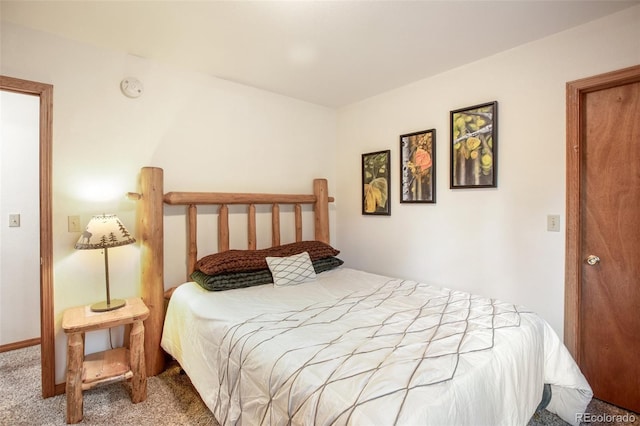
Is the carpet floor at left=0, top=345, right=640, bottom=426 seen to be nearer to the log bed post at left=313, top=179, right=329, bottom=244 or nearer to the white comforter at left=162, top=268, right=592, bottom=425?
the white comforter at left=162, top=268, right=592, bottom=425

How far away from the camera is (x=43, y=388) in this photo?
199cm

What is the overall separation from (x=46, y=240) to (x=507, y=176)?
315cm

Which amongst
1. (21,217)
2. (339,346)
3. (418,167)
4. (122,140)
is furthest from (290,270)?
(21,217)

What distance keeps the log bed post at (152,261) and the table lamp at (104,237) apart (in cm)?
20

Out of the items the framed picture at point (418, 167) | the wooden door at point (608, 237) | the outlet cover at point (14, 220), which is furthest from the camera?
the outlet cover at point (14, 220)

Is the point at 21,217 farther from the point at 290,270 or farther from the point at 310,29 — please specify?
the point at 310,29

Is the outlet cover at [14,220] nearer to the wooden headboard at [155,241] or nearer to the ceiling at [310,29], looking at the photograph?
the wooden headboard at [155,241]

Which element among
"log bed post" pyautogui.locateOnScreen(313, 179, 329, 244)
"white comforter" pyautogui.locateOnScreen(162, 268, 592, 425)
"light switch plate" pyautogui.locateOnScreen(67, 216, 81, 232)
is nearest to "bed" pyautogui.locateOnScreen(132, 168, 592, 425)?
"white comforter" pyautogui.locateOnScreen(162, 268, 592, 425)

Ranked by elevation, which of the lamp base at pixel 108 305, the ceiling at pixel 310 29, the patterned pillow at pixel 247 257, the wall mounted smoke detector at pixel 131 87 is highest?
the ceiling at pixel 310 29

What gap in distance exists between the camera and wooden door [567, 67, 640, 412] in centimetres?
182

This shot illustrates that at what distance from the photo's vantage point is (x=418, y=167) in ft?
9.05

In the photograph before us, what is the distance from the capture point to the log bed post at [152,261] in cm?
222

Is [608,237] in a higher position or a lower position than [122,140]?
lower

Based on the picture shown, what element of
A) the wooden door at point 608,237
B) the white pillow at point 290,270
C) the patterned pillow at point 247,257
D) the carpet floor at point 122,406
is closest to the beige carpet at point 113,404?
the carpet floor at point 122,406
